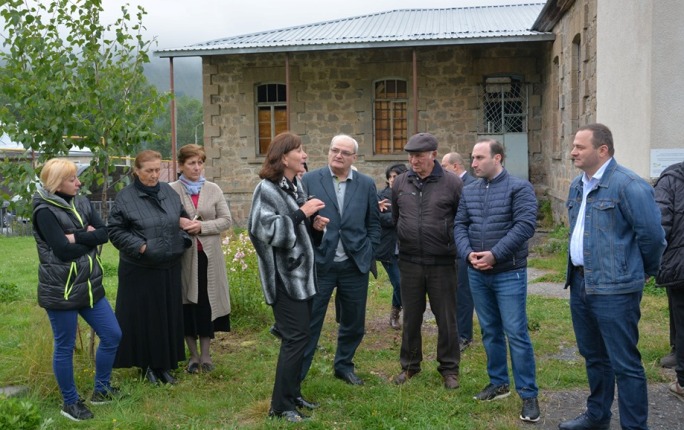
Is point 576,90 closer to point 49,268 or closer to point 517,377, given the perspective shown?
point 517,377

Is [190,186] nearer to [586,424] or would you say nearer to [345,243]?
[345,243]

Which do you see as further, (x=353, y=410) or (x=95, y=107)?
(x=95, y=107)

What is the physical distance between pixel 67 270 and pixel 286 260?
1.52m

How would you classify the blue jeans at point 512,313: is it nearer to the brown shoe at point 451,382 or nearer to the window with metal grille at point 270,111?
the brown shoe at point 451,382

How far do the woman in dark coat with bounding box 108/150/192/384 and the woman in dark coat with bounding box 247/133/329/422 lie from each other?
1.13 metres

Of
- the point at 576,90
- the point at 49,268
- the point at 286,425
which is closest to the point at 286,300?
the point at 286,425

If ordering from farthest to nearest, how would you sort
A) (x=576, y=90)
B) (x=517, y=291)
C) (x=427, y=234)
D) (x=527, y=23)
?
(x=527, y=23), (x=576, y=90), (x=427, y=234), (x=517, y=291)

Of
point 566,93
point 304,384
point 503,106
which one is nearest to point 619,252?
point 304,384

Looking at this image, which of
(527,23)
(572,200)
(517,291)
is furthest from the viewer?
(527,23)

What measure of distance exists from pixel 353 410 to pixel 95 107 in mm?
3318

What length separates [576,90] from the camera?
1403 cm

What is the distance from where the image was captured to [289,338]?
16.2 feet

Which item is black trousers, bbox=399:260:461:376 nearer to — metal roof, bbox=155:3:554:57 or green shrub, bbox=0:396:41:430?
green shrub, bbox=0:396:41:430

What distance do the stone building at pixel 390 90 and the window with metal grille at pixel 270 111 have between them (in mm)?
26
